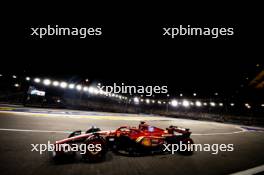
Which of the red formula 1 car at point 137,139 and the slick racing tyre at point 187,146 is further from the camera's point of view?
the slick racing tyre at point 187,146

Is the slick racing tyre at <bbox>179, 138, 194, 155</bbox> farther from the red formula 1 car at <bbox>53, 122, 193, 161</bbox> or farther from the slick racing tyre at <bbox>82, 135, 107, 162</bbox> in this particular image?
the slick racing tyre at <bbox>82, 135, 107, 162</bbox>

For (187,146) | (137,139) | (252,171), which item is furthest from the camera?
(187,146)

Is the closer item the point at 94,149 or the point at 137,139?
the point at 94,149

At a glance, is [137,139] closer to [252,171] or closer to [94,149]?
[94,149]

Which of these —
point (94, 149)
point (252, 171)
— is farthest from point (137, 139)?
point (252, 171)

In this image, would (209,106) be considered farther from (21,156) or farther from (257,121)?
(21,156)

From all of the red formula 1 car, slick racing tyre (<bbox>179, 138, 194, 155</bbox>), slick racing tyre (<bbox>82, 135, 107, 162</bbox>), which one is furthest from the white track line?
slick racing tyre (<bbox>82, 135, 107, 162</bbox>)

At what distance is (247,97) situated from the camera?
35.8m

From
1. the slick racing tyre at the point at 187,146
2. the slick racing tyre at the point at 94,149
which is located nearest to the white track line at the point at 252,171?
the slick racing tyre at the point at 187,146

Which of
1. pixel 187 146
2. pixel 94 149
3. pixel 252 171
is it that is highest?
pixel 94 149

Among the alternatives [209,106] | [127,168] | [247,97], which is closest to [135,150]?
[127,168]

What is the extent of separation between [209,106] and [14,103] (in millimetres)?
46616

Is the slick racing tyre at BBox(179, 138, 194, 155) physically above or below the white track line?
above

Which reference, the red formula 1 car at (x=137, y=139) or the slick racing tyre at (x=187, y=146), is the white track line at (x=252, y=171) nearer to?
the slick racing tyre at (x=187, y=146)
